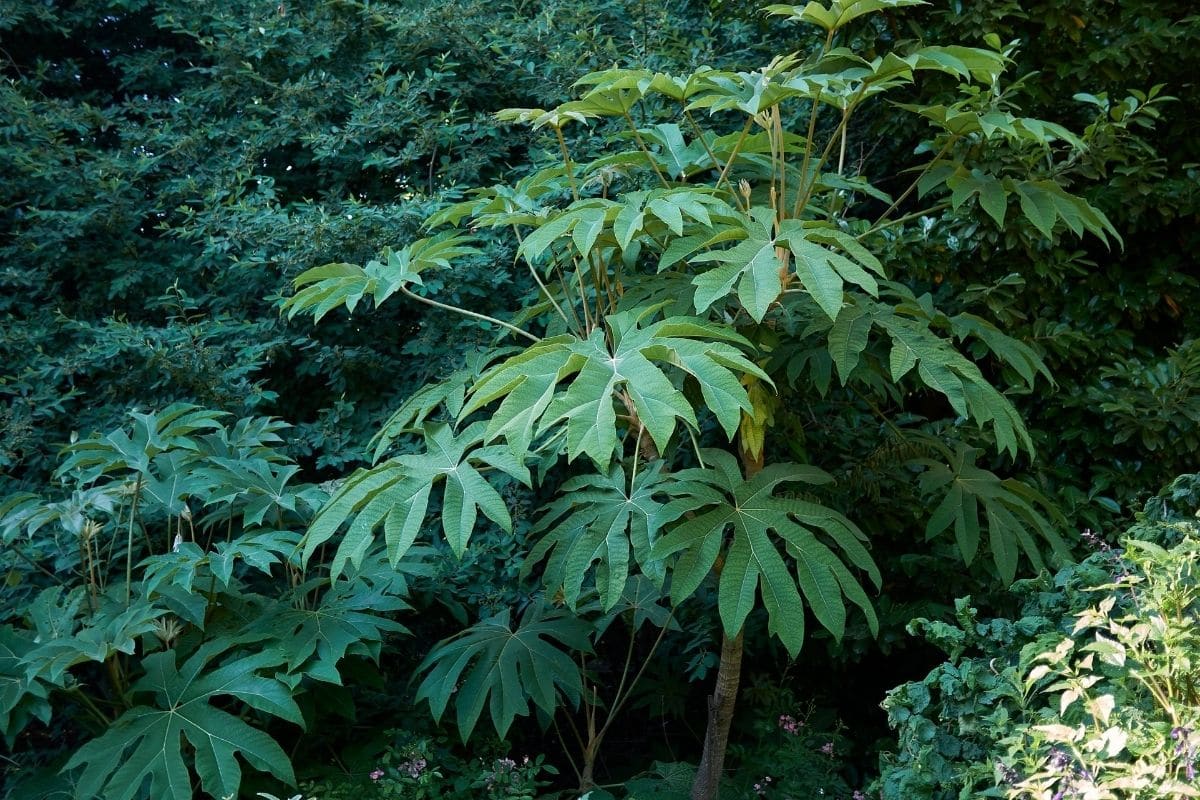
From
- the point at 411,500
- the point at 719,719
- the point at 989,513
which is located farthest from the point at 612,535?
the point at 989,513

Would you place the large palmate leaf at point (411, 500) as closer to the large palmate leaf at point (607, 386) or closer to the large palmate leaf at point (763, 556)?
the large palmate leaf at point (607, 386)

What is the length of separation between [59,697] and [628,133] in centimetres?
213

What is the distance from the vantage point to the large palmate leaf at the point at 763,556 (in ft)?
6.38

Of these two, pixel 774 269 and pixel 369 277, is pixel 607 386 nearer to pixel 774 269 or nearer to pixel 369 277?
pixel 774 269

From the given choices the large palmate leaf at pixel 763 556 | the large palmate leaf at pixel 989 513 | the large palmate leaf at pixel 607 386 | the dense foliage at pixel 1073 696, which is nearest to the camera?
the dense foliage at pixel 1073 696

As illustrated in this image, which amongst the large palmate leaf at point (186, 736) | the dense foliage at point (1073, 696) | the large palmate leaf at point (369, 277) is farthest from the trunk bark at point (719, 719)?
the large palmate leaf at point (369, 277)

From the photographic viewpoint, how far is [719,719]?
238 centimetres

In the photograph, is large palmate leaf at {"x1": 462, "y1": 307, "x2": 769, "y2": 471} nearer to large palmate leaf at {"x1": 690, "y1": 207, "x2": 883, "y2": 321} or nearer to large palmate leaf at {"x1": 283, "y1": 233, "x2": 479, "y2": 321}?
large palmate leaf at {"x1": 690, "y1": 207, "x2": 883, "y2": 321}

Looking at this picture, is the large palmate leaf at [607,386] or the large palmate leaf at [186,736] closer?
the large palmate leaf at [607,386]

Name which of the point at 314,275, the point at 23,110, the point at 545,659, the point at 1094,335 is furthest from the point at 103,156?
the point at 1094,335

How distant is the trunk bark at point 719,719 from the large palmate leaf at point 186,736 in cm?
95

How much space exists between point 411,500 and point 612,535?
45cm

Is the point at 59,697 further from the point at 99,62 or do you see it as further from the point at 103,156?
the point at 99,62

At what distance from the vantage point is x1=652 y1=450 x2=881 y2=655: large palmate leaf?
6.38ft
